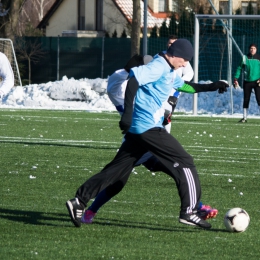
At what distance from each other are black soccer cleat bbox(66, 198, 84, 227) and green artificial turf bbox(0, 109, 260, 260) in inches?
4.4

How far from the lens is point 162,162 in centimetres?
797

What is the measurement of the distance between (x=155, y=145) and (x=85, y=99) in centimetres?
2465

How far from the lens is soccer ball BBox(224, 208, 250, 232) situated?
7.84 m

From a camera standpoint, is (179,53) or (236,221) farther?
(179,53)

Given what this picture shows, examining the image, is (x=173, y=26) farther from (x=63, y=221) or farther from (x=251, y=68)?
(x=63, y=221)

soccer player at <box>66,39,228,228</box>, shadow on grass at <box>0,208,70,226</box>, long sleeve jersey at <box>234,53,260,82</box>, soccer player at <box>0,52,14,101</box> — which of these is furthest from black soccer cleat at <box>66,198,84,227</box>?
long sleeve jersey at <box>234,53,260,82</box>

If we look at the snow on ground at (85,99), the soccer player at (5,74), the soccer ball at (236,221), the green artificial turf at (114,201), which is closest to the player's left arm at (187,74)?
the green artificial turf at (114,201)

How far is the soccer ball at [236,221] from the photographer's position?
7844mm

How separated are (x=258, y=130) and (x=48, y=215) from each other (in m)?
12.6

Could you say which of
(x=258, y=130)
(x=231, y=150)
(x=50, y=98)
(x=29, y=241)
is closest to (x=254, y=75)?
(x=258, y=130)

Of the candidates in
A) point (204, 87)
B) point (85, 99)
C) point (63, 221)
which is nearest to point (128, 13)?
point (85, 99)

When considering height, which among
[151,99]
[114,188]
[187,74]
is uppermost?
[151,99]

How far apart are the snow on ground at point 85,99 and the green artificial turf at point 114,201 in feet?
34.2

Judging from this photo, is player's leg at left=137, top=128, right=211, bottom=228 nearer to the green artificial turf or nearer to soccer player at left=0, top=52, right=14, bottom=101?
the green artificial turf
